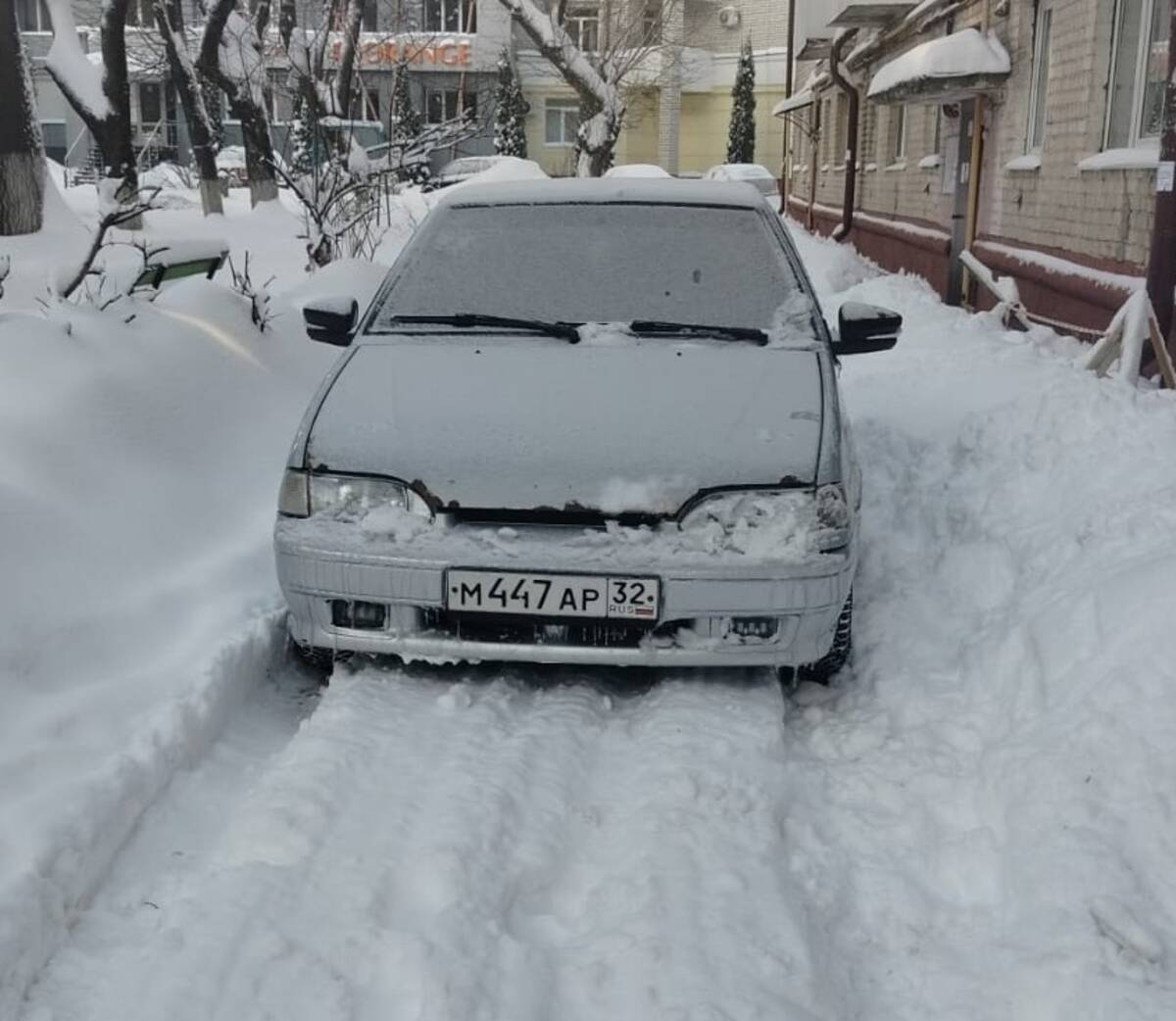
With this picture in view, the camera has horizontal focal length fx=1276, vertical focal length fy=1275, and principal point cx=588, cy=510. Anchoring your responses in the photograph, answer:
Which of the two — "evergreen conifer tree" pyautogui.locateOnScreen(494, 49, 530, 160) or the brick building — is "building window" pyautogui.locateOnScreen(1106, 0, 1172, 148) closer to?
the brick building

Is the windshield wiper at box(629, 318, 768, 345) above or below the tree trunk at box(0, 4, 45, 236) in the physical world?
below

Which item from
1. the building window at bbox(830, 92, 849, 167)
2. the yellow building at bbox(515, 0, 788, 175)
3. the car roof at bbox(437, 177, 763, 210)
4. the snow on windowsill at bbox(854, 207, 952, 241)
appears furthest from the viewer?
the yellow building at bbox(515, 0, 788, 175)

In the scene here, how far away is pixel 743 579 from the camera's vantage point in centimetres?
340

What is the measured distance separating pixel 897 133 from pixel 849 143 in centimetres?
280

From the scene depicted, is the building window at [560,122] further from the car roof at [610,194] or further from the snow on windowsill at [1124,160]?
the car roof at [610,194]

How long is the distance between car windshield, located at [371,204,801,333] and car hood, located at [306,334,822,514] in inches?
11.2

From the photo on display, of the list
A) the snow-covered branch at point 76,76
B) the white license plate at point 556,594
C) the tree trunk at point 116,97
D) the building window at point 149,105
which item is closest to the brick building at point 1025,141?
the white license plate at point 556,594

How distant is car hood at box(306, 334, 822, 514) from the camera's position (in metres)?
3.44

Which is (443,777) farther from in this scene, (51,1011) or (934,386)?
(934,386)

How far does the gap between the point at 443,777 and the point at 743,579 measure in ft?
3.09

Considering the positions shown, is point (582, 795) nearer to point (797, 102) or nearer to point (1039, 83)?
point (1039, 83)

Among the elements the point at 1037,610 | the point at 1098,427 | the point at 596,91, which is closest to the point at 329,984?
the point at 1037,610

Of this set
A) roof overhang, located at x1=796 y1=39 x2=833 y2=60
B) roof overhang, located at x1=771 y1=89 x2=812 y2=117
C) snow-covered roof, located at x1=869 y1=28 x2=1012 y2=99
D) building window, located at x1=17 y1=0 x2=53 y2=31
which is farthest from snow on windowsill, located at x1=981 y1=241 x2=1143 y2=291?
building window, located at x1=17 y1=0 x2=53 y2=31

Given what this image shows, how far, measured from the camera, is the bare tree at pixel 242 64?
57.5 feet
